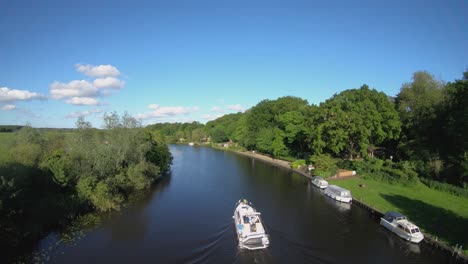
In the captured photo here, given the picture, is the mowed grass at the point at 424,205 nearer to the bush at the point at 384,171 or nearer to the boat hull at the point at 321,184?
the bush at the point at 384,171

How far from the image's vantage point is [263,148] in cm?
6712

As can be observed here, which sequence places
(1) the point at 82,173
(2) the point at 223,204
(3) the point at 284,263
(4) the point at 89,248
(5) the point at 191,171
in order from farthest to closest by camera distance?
(5) the point at 191,171 → (2) the point at 223,204 → (1) the point at 82,173 → (4) the point at 89,248 → (3) the point at 284,263

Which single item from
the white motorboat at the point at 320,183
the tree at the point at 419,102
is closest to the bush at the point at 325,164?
the white motorboat at the point at 320,183

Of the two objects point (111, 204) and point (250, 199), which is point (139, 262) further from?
point (250, 199)

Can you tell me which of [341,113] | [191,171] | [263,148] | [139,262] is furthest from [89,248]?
[263,148]

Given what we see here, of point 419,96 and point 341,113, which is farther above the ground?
point 419,96

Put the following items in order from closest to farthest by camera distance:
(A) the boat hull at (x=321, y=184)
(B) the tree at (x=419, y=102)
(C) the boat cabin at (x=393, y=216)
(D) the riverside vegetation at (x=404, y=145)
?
(C) the boat cabin at (x=393, y=216)
(D) the riverside vegetation at (x=404, y=145)
(A) the boat hull at (x=321, y=184)
(B) the tree at (x=419, y=102)

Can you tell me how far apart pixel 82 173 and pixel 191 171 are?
24.3 metres

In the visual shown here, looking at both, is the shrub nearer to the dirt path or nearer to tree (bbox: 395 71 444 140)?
tree (bbox: 395 71 444 140)

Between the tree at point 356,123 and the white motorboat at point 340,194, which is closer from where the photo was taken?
the white motorboat at point 340,194

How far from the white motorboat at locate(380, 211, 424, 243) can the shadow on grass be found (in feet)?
5.25

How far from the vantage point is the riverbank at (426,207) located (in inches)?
727

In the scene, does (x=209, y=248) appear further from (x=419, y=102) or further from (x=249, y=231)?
(x=419, y=102)

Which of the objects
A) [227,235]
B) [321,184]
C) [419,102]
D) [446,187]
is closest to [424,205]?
[446,187]
